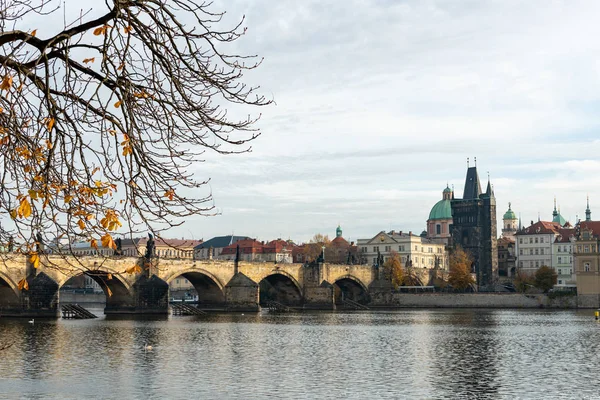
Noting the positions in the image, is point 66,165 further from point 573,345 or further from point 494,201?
point 494,201

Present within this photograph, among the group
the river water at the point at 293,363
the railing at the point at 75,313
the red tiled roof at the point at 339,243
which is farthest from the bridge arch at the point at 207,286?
the red tiled roof at the point at 339,243

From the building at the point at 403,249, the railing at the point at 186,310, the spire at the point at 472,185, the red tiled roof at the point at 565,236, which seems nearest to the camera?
the railing at the point at 186,310

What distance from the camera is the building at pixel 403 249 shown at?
121750 mm

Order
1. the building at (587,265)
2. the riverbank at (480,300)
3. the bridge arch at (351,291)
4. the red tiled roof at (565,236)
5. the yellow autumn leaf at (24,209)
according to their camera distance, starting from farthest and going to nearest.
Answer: the red tiled roof at (565,236) < the bridge arch at (351,291) < the riverbank at (480,300) < the building at (587,265) < the yellow autumn leaf at (24,209)

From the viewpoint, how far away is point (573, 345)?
117ft

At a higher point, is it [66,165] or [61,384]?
[66,165]

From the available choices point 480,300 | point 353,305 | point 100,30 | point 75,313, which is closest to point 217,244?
point 353,305

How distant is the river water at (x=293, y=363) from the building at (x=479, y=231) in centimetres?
7738

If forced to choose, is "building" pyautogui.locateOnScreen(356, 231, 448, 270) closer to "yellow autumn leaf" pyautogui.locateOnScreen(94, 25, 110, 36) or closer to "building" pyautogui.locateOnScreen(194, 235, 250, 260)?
"building" pyautogui.locateOnScreen(194, 235, 250, 260)

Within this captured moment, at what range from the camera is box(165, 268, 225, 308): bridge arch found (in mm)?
67562

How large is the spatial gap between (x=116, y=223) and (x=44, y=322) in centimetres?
4294

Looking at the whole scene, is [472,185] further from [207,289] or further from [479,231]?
[207,289]

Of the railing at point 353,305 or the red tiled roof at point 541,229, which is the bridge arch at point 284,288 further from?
the red tiled roof at point 541,229

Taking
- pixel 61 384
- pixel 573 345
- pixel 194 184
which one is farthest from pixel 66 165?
pixel 573 345
